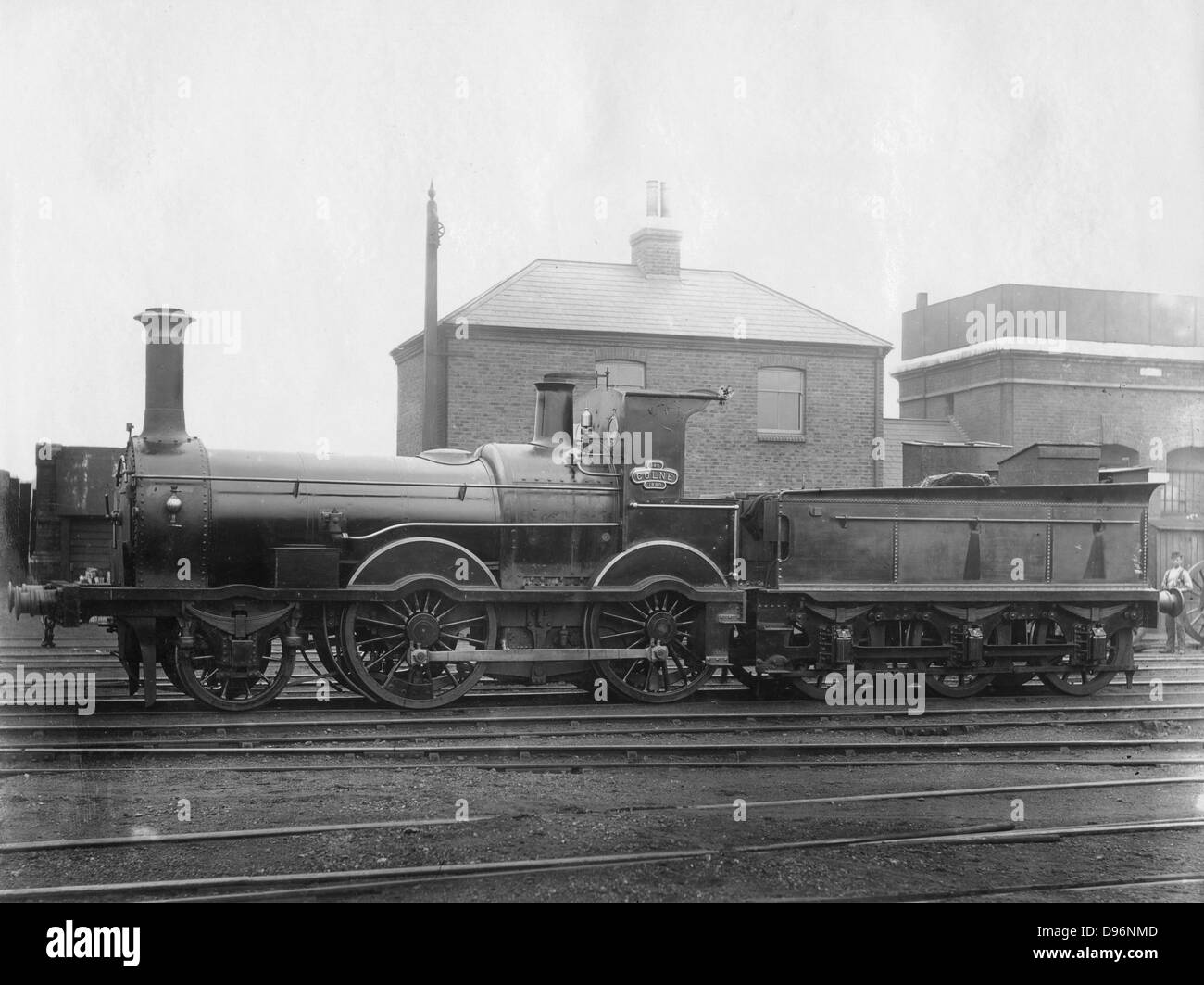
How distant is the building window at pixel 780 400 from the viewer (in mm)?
24188

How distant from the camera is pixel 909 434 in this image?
2827 centimetres

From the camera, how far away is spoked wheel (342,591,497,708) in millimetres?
10672

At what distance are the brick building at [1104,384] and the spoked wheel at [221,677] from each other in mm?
19232

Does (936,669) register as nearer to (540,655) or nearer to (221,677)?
(540,655)

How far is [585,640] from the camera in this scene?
1144 centimetres

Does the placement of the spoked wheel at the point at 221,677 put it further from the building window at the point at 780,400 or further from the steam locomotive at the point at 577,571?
the building window at the point at 780,400

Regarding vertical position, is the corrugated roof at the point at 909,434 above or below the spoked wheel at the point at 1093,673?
above

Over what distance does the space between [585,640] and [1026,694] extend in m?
5.18

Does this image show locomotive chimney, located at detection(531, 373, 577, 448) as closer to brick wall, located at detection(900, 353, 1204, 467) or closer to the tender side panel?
the tender side panel

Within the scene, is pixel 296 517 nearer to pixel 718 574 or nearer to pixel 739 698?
pixel 718 574

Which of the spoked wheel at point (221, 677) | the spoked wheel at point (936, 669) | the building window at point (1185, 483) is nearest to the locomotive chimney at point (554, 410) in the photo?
the spoked wheel at point (221, 677)

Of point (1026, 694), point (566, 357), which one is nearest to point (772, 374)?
point (566, 357)

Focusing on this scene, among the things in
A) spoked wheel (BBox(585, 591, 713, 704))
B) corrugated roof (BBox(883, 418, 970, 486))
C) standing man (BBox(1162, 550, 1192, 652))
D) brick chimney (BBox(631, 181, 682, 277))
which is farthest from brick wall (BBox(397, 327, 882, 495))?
spoked wheel (BBox(585, 591, 713, 704))

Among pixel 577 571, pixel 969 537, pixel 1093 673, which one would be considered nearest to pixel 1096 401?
pixel 1093 673
